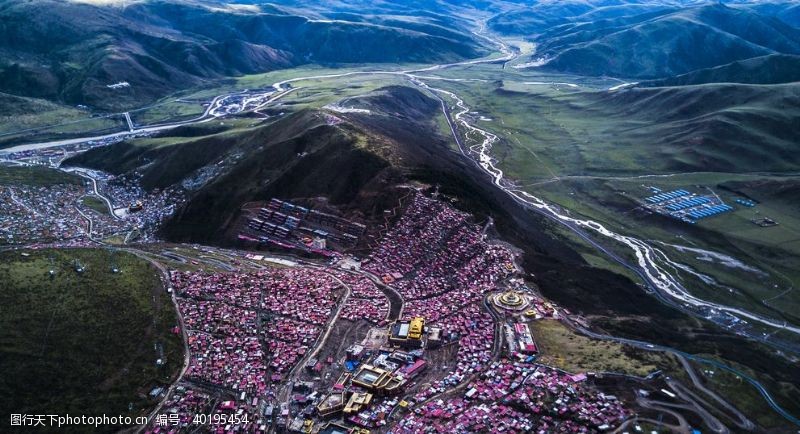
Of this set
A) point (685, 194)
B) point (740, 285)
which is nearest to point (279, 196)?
point (740, 285)

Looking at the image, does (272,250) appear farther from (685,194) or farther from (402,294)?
(685,194)

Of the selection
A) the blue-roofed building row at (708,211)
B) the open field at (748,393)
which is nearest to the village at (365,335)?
the open field at (748,393)

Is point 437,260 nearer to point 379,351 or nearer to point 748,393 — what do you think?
point 379,351

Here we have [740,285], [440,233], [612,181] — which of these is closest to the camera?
[440,233]

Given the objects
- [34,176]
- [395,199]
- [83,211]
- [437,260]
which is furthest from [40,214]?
[437,260]

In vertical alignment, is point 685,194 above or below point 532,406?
below

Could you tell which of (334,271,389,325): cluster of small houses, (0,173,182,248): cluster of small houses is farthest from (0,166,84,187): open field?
(334,271,389,325): cluster of small houses
